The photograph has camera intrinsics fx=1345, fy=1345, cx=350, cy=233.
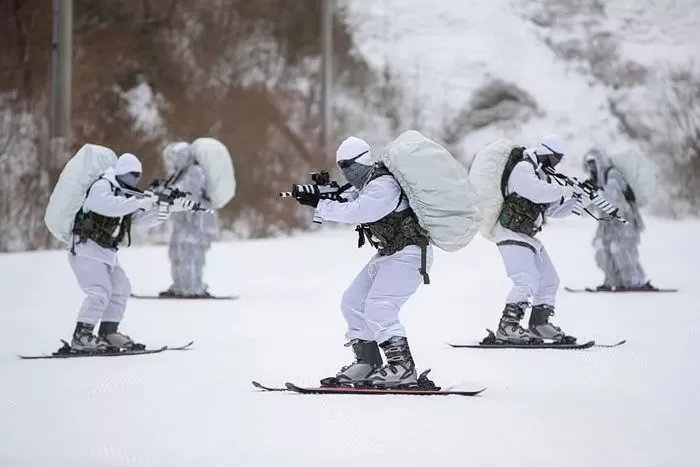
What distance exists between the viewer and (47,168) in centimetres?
2153

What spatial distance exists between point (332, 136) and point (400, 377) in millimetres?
26899

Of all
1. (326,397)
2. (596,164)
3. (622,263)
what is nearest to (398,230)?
(326,397)

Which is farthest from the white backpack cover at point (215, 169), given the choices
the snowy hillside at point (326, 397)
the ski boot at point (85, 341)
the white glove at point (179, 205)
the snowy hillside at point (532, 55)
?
the snowy hillside at point (532, 55)

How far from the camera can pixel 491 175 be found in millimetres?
10055

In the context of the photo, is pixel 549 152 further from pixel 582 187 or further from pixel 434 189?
pixel 434 189

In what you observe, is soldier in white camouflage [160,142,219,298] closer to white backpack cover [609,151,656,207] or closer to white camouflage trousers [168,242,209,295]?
white camouflage trousers [168,242,209,295]

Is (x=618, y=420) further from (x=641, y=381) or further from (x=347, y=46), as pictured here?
(x=347, y=46)

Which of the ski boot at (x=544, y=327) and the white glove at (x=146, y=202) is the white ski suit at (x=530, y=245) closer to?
the ski boot at (x=544, y=327)

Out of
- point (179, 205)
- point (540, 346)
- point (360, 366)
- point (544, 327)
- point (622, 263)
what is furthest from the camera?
point (622, 263)

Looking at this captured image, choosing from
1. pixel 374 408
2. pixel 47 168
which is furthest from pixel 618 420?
pixel 47 168

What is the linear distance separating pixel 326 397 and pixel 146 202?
2584mm

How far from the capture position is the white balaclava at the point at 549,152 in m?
10.1

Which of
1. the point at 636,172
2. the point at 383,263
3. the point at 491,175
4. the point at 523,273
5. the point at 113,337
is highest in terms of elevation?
the point at 491,175

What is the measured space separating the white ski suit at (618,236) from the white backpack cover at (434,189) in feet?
24.6
